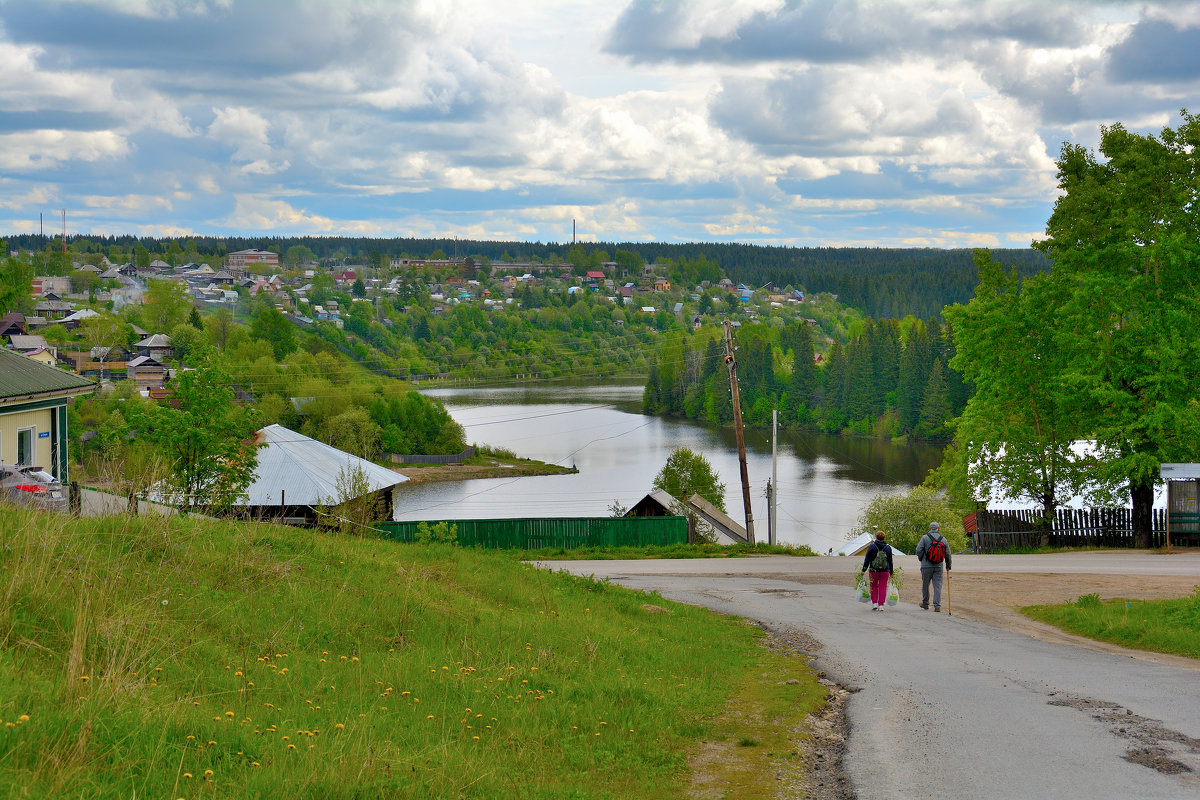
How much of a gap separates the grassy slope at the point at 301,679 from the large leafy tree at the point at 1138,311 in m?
20.1

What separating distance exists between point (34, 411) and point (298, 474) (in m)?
9.70

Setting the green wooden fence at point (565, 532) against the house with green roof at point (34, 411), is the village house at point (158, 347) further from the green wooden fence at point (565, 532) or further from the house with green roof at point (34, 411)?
the house with green roof at point (34, 411)

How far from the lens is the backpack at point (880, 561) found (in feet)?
53.2

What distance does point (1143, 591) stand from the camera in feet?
60.6

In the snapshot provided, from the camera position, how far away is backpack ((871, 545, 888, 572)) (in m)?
16.2

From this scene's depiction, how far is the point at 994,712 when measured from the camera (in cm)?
816

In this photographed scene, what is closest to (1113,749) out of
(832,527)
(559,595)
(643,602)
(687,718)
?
(687,718)

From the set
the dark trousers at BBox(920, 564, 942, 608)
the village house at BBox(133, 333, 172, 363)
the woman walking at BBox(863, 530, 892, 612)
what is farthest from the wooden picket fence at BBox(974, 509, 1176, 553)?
the village house at BBox(133, 333, 172, 363)

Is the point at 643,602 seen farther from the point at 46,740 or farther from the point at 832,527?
the point at 832,527

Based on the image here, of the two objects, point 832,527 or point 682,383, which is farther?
point 682,383

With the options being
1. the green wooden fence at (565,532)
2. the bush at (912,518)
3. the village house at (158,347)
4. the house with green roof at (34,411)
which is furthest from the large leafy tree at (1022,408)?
the village house at (158,347)

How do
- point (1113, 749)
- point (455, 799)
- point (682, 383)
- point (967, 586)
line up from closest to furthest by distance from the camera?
point (455, 799), point (1113, 749), point (967, 586), point (682, 383)

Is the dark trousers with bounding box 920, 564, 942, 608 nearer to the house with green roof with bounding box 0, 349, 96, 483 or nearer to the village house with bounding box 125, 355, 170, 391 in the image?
the house with green roof with bounding box 0, 349, 96, 483

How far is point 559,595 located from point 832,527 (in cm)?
4052
